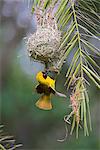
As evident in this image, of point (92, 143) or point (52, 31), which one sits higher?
point (52, 31)

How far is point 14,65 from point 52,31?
2.89 metres

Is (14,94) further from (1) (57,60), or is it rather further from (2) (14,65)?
(1) (57,60)

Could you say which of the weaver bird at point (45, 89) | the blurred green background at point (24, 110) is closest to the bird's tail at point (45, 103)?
the weaver bird at point (45, 89)

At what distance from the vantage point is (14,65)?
392 centimetres

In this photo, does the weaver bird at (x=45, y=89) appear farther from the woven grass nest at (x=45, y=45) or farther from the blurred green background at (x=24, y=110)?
the blurred green background at (x=24, y=110)

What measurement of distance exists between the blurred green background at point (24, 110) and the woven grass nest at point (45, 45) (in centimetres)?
219

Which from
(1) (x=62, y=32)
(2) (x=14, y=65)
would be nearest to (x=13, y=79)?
(2) (x=14, y=65)

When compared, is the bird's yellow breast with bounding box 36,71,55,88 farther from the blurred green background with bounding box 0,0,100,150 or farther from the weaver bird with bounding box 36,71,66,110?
the blurred green background with bounding box 0,0,100,150

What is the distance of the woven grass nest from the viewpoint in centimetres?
103

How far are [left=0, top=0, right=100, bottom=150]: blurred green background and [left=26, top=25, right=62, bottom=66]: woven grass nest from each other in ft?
7.19

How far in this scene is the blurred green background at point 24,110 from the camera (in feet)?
11.7

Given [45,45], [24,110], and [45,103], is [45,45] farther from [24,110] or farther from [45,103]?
[24,110]

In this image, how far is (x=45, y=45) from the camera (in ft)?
3.45

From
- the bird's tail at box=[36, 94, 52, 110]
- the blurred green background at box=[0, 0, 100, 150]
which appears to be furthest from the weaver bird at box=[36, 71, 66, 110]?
the blurred green background at box=[0, 0, 100, 150]
